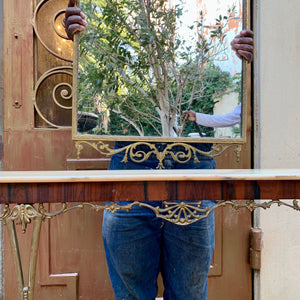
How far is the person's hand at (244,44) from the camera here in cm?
105

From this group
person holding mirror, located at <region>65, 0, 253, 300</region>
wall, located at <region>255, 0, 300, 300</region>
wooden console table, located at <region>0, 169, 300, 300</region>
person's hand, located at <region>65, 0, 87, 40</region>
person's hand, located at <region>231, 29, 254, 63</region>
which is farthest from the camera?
wall, located at <region>255, 0, 300, 300</region>

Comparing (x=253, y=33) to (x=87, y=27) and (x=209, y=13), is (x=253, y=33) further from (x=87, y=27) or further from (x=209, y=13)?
(x=87, y=27)

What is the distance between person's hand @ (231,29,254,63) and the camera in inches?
41.5

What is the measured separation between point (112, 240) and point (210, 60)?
799 millimetres

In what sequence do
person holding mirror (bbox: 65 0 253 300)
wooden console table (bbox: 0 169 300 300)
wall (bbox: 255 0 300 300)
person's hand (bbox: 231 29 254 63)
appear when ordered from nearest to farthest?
1. wooden console table (bbox: 0 169 300 300)
2. person holding mirror (bbox: 65 0 253 300)
3. person's hand (bbox: 231 29 254 63)
4. wall (bbox: 255 0 300 300)

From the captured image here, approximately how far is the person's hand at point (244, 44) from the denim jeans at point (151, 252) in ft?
2.21

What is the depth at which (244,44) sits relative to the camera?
106 centimetres

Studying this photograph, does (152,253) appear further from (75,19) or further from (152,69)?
(75,19)

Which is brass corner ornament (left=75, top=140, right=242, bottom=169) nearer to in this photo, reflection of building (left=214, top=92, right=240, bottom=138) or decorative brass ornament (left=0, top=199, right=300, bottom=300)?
reflection of building (left=214, top=92, right=240, bottom=138)

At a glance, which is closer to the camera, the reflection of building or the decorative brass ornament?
the decorative brass ornament

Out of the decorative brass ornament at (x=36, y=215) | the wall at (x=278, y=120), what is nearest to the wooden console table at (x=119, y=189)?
the decorative brass ornament at (x=36, y=215)

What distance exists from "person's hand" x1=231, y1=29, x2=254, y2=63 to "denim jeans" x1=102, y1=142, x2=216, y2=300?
0.67m

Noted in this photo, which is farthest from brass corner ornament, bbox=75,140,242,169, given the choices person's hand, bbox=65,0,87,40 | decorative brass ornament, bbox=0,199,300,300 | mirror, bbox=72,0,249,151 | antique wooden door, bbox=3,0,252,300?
person's hand, bbox=65,0,87,40

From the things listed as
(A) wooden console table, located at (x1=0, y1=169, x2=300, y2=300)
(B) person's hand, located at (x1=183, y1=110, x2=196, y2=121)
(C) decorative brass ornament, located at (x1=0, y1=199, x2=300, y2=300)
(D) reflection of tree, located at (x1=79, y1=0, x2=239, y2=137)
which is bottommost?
(C) decorative brass ornament, located at (x1=0, y1=199, x2=300, y2=300)
